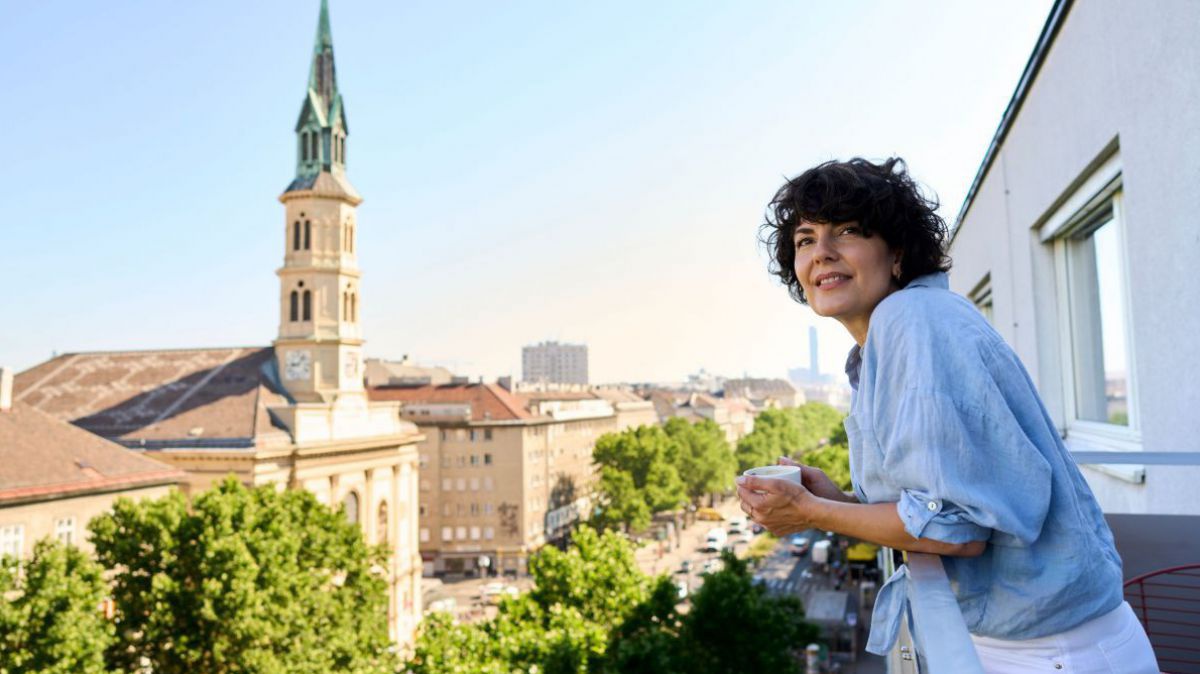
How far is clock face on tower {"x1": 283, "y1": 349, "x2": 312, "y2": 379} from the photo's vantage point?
4303 centimetres

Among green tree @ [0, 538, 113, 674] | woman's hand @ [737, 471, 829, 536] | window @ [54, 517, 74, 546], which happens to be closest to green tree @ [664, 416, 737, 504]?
window @ [54, 517, 74, 546]

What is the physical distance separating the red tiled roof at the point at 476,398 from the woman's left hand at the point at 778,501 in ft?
215

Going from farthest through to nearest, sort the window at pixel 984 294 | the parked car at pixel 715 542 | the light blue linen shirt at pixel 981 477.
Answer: the parked car at pixel 715 542, the window at pixel 984 294, the light blue linen shirt at pixel 981 477

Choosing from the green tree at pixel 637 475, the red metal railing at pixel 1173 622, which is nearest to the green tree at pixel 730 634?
the red metal railing at pixel 1173 622

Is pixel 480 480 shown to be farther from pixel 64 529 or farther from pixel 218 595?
pixel 218 595

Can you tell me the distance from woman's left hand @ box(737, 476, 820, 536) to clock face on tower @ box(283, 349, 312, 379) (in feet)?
145

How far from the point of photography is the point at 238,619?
2011 cm

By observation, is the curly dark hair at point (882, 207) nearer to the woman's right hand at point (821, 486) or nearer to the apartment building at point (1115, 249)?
the woman's right hand at point (821, 486)

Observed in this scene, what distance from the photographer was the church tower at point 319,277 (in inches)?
1702

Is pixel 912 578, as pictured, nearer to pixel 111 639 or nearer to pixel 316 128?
pixel 111 639

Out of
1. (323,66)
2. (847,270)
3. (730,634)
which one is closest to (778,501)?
(847,270)

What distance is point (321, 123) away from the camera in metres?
46.8

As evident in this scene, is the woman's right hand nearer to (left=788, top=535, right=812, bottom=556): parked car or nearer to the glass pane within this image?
the glass pane

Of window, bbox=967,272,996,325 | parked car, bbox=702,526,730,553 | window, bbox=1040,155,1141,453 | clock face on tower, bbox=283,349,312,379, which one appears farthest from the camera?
parked car, bbox=702,526,730,553
